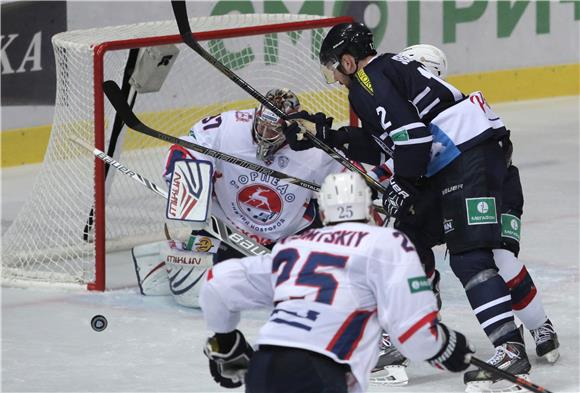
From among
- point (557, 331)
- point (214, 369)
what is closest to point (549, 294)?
point (557, 331)

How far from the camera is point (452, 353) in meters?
3.02

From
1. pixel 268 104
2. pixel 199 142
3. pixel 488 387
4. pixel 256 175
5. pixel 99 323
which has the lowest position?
pixel 488 387

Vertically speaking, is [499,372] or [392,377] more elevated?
[499,372]

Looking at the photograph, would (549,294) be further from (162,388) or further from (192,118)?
(192,118)

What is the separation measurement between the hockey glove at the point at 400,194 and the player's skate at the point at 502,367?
50 cm

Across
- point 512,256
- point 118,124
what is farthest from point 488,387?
point 118,124

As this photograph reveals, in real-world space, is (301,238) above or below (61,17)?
below

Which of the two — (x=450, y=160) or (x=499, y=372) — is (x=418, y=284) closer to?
(x=499, y=372)

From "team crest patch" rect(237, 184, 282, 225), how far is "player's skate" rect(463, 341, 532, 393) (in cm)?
114

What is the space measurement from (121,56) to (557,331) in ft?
7.04

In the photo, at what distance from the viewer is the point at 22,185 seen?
737 centimetres

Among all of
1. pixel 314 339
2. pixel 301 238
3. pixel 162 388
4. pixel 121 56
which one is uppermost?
pixel 121 56

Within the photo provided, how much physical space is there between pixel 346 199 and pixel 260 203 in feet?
7.17

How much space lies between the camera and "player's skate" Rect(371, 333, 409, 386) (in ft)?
14.3
